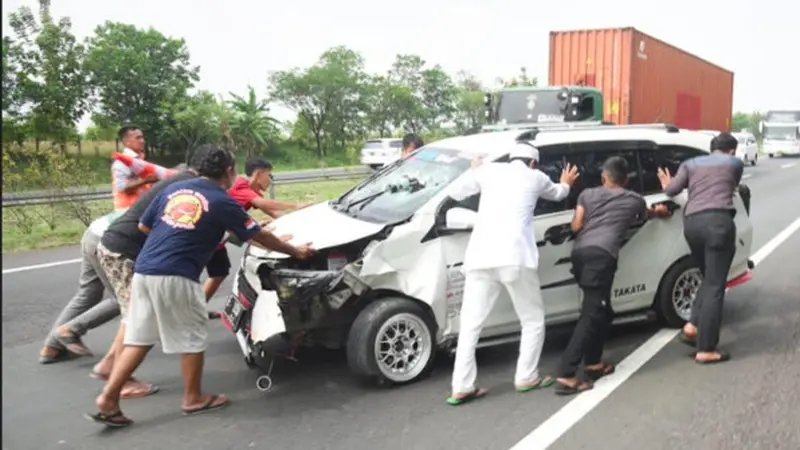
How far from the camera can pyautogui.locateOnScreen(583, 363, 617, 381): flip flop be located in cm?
468

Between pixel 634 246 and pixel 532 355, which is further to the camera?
pixel 634 246

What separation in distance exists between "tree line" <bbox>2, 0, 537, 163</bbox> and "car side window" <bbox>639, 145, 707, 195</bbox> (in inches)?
796

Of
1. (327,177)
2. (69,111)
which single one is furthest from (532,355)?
(69,111)

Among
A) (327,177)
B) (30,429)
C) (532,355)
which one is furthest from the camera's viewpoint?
(327,177)

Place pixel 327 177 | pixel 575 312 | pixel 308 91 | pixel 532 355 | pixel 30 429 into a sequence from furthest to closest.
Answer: pixel 308 91
pixel 327 177
pixel 575 312
pixel 532 355
pixel 30 429

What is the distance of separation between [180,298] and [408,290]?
56.3 inches

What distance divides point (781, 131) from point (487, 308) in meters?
38.3

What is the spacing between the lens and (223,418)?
4.16m

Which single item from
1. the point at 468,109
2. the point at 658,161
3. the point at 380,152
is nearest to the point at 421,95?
the point at 468,109

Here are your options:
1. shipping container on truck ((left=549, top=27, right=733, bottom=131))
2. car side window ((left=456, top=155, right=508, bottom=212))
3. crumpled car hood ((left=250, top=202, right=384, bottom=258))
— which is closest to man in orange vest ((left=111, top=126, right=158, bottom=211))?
crumpled car hood ((left=250, top=202, right=384, bottom=258))

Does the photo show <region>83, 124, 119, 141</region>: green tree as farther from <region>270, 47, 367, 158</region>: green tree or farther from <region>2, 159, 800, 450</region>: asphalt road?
<region>2, 159, 800, 450</region>: asphalt road

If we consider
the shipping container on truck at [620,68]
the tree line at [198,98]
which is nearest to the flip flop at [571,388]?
the shipping container on truck at [620,68]

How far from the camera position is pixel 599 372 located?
4.71 m

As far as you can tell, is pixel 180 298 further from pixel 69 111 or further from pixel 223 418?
pixel 69 111
